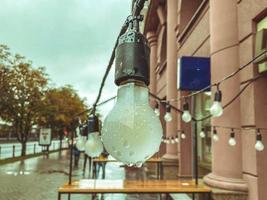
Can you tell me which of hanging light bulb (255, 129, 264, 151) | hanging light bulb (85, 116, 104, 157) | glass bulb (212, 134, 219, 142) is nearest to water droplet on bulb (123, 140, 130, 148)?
hanging light bulb (85, 116, 104, 157)

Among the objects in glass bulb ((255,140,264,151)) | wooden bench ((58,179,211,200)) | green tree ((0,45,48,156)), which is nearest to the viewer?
glass bulb ((255,140,264,151))

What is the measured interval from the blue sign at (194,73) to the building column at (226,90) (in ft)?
5.02

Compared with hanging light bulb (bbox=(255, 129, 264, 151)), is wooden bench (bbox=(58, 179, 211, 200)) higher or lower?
lower

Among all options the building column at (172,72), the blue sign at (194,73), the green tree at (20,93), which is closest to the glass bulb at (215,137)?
the blue sign at (194,73)

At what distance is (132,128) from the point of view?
1103 mm

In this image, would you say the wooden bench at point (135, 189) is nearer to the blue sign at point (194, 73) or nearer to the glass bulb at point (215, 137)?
the glass bulb at point (215, 137)

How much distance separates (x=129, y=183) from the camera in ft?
21.7

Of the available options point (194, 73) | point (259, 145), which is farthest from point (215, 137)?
point (194, 73)

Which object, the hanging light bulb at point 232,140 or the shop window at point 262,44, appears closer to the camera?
the shop window at point 262,44

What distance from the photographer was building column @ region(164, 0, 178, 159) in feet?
43.3

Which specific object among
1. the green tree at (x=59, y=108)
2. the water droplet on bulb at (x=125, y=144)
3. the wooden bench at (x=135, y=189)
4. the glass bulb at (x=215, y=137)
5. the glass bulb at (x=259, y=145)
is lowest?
the wooden bench at (x=135, y=189)

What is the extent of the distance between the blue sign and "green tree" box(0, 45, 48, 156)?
21897 millimetres

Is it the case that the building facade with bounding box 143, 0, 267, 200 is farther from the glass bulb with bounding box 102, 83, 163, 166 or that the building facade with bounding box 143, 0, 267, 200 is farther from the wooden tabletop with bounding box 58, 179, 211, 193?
the glass bulb with bounding box 102, 83, 163, 166

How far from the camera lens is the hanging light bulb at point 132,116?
1114mm
